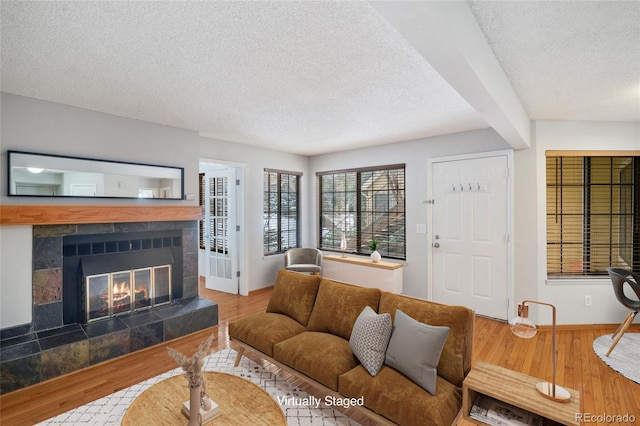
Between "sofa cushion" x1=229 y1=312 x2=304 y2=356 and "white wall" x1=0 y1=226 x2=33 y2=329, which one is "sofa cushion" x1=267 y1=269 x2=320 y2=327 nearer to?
"sofa cushion" x1=229 y1=312 x2=304 y2=356

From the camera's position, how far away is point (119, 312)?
3332 mm

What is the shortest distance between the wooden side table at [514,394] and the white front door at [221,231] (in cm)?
395

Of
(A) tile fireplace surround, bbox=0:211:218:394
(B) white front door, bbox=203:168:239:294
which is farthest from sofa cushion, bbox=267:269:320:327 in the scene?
(B) white front door, bbox=203:168:239:294

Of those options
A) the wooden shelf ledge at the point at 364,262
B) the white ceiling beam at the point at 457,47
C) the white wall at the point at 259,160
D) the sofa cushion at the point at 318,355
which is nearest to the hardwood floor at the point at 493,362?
the white wall at the point at 259,160

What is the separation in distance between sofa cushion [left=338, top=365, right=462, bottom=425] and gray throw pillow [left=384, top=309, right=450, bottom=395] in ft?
0.15

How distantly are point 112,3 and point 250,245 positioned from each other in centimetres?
381

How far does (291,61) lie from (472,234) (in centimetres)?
326

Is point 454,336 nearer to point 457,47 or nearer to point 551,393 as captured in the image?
point 551,393

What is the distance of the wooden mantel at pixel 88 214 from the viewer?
2641 millimetres

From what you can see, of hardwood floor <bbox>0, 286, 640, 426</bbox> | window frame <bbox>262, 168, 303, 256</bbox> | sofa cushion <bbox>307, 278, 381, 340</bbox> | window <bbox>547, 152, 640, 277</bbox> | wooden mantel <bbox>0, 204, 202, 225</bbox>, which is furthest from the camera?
window frame <bbox>262, 168, 303, 256</bbox>

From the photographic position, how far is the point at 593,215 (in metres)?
3.79

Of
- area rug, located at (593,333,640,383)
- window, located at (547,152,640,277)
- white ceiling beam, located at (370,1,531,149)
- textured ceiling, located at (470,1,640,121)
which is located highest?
textured ceiling, located at (470,1,640,121)

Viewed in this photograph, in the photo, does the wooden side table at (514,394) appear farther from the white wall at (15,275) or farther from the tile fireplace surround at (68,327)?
the white wall at (15,275)

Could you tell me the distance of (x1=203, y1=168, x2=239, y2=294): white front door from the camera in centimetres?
499
